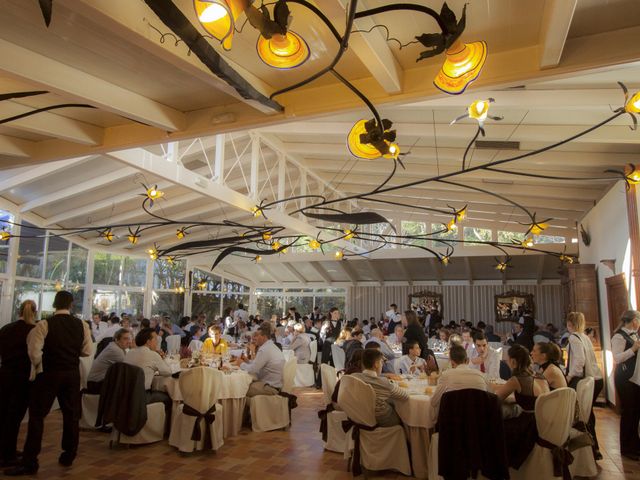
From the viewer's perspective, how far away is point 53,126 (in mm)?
3896

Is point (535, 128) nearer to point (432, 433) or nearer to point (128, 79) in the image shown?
point (432, 433)

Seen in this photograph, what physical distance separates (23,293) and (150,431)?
27.6ft

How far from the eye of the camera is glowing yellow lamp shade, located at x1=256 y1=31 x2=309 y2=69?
6.80 feet

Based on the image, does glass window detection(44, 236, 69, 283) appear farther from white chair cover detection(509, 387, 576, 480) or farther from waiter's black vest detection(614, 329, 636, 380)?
waiter's black vest detection(614, 329, 636, 380)

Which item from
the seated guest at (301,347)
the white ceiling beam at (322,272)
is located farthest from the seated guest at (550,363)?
the white ceiling beam at (322,272)

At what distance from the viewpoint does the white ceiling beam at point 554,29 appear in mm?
2312

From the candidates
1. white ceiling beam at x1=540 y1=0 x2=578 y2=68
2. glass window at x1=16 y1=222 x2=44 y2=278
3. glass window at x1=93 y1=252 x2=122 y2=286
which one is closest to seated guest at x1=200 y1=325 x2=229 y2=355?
white ceiling beam at x1=540 y1=0 x2=578 y2=68

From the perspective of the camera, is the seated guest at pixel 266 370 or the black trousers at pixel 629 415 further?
the seated guest at pixel 266 370

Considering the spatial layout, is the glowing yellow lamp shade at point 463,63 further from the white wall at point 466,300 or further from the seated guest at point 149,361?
the white wall at point 466,300

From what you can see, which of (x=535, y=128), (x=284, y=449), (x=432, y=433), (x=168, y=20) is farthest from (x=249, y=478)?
(x=535, y=128)

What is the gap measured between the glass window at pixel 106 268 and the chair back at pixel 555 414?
13.7 m

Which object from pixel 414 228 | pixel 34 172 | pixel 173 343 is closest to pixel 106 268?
pixel 34 172

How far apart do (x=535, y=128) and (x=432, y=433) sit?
4.33 metres

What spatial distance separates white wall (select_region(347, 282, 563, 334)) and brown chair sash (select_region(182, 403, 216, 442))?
40.1 ft
